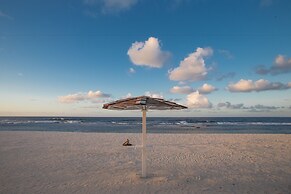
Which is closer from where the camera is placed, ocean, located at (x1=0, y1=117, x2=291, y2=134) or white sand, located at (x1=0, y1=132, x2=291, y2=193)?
white sand, located at (x1=0, y1=132, x2=291, y2=193)

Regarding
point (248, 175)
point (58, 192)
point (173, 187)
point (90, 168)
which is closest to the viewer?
point (58, 192)

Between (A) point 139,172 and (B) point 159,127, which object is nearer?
(A) point 139,172

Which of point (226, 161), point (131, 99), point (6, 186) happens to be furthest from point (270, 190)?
point (6, 186)

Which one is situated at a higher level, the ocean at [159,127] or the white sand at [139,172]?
the ocean at [159,127]

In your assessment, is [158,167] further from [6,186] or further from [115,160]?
[6,186]

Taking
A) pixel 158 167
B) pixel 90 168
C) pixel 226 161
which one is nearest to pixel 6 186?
pixel 90 168

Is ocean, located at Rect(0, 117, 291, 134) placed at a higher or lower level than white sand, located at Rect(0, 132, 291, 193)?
higher

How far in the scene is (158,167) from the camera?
7.54 metres

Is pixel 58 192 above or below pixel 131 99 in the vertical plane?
below

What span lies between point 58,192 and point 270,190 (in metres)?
4.97

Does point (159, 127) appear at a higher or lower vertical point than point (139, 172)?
higher

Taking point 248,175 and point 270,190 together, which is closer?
point 270,190

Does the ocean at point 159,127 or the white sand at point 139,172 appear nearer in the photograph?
the white sand at point 139,172

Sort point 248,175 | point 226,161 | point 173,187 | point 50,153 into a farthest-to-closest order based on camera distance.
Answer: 1. point 50,153
2. point 226,161
3. point 248,175
4. point 173,187
